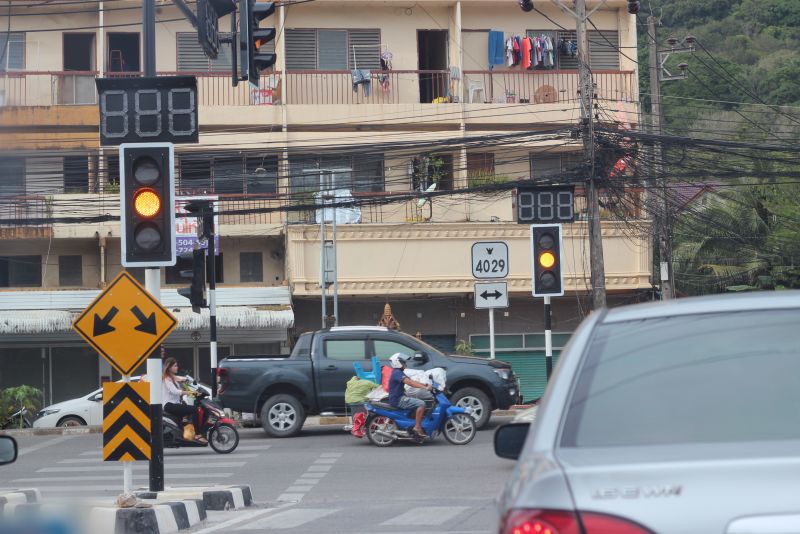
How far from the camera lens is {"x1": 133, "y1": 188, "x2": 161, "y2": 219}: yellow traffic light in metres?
11.1

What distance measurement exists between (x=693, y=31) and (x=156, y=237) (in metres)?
47.2

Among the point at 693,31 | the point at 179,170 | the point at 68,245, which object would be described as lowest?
the point at 68,245

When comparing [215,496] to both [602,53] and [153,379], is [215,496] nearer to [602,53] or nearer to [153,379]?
[153,379]

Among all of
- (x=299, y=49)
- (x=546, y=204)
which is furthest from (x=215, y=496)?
(x=299, y=49)

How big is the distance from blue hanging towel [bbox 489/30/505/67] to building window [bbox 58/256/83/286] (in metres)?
13.0

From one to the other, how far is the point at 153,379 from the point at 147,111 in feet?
→ 8.81

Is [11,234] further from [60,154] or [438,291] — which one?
[438,291]

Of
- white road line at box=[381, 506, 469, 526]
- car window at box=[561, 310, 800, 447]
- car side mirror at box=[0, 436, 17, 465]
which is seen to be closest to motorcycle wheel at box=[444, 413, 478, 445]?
white road line at box=[381, 506, 469, 526]

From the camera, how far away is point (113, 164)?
31.9 meters

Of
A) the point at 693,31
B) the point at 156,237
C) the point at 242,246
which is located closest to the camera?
Result: the point at 156,237

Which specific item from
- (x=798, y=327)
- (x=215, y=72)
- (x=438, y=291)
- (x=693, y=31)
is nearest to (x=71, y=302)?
(x=215, y=72)

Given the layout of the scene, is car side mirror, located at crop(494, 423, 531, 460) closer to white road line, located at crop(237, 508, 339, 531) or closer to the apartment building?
white road line, located at crop(237, 508, 339, 531)

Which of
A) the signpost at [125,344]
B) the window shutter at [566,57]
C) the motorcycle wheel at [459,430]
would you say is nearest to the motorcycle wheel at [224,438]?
the motorcycle wheel at [459,430]

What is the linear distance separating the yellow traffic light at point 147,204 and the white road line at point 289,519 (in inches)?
123
